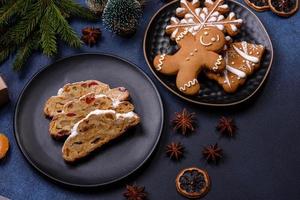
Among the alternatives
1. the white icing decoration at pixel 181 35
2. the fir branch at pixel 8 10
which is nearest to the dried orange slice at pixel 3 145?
the fir branch at pixel 8 10

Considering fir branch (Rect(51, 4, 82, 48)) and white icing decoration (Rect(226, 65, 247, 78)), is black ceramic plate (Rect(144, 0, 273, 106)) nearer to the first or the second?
white icing decoration (Rect(226, 65, 247, 78))

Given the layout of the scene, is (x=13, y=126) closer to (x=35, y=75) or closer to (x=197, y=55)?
(x=35, y=75)

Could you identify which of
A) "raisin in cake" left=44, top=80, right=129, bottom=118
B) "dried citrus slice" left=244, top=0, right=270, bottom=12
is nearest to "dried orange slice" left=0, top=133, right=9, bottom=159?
"raisin in cake" left=44, top=80, right=129, bottom=118

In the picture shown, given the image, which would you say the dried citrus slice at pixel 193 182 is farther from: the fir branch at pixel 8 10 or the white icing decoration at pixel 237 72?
the fir branch at pixel 8 10

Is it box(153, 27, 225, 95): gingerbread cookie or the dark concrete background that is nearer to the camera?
the dark concrete background

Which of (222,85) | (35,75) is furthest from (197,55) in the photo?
(35,75)

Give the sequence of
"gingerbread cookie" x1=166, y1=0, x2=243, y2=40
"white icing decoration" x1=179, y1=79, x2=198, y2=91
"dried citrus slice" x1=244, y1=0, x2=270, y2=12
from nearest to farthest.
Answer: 1. "white icing decoration" x1=179, y1=79, x2=198, y2=91
2. "gingerbread cookie" x1=166, y1=0, x2=243, y2=40
3. "dried citrus slice" x1=244, y1=0, x2=270, y2=12
